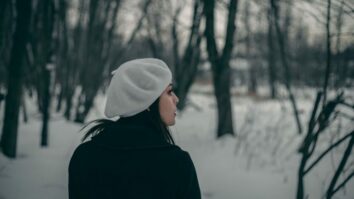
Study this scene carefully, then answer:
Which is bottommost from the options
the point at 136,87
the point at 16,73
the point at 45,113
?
the point at 45,113

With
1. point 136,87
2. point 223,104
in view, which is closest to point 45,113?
point 223,104

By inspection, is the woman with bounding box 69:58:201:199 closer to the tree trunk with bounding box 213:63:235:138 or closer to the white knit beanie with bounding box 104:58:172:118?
the white knit beanie with bounding box 104:58:172:118

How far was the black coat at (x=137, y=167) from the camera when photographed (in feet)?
4.56

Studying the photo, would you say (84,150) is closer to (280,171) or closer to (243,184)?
(243,184)

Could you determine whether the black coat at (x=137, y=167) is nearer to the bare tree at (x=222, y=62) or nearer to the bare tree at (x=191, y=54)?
the bare tree at (x=222, y=62)

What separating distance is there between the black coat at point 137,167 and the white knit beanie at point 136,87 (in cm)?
9

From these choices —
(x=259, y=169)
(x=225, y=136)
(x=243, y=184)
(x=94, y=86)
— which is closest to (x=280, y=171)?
(x=259, y=169)

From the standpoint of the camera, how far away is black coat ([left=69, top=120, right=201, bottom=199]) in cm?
139

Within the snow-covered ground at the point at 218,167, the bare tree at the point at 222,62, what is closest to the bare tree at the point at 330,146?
the snow-covered ground at the point at 218,167

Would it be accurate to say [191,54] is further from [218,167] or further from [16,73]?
[16,73]

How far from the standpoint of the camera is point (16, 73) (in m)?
4.57

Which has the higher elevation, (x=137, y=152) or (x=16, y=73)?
(x=137, y=152)

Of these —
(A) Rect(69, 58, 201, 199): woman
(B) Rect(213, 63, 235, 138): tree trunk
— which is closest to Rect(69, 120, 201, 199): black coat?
(A) Rect(69, 58, 201, 199): woman

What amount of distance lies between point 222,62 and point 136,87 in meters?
4.41
